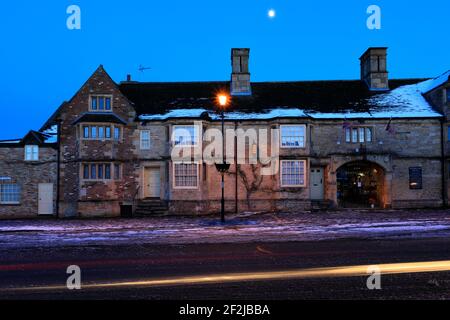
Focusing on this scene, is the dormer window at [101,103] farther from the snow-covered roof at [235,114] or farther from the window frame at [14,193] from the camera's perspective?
the window frame at [14,193]

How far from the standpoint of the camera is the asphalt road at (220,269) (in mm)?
6469

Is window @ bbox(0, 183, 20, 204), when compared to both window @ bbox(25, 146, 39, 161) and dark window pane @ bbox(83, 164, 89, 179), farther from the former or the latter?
dark window pane @ bbox(83, 164, 89, 179)

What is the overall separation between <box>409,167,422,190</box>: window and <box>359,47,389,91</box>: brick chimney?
8.16 metres

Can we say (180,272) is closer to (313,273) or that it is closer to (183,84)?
(313,273)

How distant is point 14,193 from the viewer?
25.9 m

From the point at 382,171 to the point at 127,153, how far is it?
775 inches

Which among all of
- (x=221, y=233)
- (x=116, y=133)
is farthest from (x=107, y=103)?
(x=221, y=233)

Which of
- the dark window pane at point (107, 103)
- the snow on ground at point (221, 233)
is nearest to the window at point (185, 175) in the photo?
the dark window pane at point (107, 103)

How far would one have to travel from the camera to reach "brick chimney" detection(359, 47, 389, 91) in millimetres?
30891

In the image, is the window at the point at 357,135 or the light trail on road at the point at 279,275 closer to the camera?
the light trail on road at the point at 279,275

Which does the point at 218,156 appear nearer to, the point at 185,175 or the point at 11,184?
the point at 185,175

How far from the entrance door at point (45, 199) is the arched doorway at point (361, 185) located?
2241cm

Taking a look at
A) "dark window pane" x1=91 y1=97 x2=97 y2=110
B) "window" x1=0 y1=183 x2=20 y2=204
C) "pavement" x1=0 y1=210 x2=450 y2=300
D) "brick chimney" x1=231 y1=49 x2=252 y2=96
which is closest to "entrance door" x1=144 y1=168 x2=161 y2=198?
"dark window pane" x1=91 y1=97 x2=97 y2=110

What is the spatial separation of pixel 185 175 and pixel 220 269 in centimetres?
1764
